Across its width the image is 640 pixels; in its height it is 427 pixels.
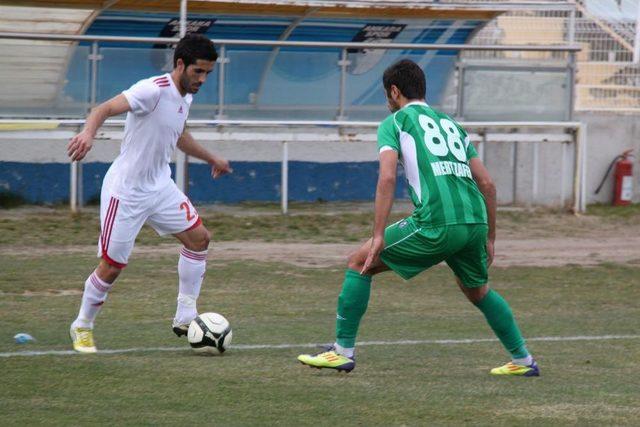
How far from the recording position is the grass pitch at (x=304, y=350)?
20.3ft

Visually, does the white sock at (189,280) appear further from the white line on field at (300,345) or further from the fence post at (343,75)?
the fence post at (343,75)

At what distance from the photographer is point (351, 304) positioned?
23.2ft

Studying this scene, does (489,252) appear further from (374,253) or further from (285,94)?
(285,94)

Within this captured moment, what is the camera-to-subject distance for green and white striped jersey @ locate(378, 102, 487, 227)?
688 cm

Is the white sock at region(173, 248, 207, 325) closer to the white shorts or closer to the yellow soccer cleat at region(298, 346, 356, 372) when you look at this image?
the white shorts

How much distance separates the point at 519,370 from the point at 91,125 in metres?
2.80

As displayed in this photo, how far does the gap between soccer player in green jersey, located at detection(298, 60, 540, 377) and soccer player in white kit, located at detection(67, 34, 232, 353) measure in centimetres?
140

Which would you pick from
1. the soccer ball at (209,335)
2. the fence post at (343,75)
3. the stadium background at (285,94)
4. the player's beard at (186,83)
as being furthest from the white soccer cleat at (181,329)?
the fence post at (343,75)

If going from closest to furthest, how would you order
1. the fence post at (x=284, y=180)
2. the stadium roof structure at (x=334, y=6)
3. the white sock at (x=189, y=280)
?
the white sock at (x=189, y=280), the fence post at (x=284, y=180), the stadium roof structure at (x=334, y=6)

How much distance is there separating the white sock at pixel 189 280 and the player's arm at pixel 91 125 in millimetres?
1153

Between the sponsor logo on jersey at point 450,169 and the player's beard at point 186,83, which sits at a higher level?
the player's beard at point 186,83

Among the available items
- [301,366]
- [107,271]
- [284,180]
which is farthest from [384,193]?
[284,180]

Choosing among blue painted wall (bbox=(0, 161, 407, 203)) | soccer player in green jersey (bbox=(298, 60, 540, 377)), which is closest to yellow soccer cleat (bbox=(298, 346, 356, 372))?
soccer player in green jersey (bbox=(298, 60, 540, 377))

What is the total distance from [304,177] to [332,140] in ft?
3.86
